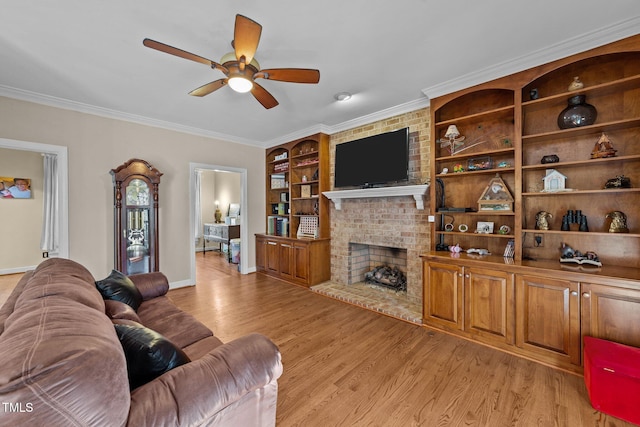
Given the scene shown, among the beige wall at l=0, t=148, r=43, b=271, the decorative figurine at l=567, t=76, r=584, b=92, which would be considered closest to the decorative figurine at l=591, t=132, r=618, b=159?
the decorative figurine at l=567, t=76, r=584, b=92

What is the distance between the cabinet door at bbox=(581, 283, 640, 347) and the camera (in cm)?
187

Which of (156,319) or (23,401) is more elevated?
(23,401)

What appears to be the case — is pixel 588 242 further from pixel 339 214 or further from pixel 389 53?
pixel 339 214

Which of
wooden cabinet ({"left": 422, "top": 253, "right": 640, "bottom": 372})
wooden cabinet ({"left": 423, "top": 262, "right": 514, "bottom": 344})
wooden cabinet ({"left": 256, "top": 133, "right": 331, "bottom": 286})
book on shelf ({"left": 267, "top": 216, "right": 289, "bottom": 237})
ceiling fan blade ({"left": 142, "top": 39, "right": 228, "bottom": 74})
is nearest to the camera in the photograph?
ceiling fan blade ({"left": 142, "top": 39, "right": 228, "bottom": 74})

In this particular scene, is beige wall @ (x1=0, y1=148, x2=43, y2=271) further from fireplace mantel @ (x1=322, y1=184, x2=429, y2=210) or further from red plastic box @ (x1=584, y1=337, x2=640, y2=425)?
red plastic box @ (x1=584, y1=337, x2=640, y2=425)

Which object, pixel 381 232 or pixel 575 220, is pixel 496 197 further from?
pixel 381 232

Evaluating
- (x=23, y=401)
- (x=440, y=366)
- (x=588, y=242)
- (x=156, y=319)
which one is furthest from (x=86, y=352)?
(x=588, y=242)

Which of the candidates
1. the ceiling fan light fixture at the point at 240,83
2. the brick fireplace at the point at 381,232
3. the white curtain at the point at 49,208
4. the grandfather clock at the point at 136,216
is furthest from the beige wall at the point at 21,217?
the brick fireplace at the point at 381,232

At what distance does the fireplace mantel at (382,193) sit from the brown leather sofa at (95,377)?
103 inches

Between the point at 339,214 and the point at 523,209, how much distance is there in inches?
98.8

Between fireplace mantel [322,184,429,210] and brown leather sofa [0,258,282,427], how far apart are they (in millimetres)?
2622

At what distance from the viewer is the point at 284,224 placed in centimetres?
510

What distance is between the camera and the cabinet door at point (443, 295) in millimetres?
2645

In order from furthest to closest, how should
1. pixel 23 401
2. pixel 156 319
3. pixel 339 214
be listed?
pixel 339 214
pixel 156 319
pixel 23 401
